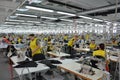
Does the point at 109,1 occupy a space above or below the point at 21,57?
above

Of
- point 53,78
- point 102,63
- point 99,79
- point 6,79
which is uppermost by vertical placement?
point 102,63

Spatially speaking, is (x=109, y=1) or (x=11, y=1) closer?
(x=11, y=1)

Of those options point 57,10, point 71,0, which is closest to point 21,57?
point 71,0

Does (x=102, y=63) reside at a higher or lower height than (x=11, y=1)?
lower

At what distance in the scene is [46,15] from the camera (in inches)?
401

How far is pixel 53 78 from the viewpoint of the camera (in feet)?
10.2

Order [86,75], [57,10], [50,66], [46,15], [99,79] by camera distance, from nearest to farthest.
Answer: [99,79] → [86,75] → [50,66] → [57,10] → [46,15]

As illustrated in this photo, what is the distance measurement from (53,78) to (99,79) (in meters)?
1.27

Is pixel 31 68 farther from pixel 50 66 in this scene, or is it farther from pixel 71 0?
pixel 71 0

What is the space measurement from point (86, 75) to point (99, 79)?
26 centimetres

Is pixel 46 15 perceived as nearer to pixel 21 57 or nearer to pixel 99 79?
pixel 21 57

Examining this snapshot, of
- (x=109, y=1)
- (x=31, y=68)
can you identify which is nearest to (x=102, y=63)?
(x=31, y=68)

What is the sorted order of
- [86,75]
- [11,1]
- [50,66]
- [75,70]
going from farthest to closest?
[11,1] → [50,66] → [75,70] → [86,75]

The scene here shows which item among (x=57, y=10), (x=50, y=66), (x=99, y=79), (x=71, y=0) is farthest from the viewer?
(x=57, y=10)
